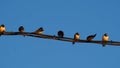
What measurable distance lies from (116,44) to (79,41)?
143cm

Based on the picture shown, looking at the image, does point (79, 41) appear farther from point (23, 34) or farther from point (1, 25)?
point (1, 25)

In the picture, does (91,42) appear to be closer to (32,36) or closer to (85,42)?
(85,42)

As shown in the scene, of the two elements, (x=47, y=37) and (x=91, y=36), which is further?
(x=91, y=36)

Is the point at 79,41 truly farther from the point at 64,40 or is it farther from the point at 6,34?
the point at 6,34

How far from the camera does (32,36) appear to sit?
16516mm

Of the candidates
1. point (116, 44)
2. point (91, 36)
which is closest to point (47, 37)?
point (116, 44)

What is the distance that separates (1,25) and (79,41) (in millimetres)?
7275

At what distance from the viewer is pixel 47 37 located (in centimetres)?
1675

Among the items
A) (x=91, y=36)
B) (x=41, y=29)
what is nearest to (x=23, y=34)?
(x=91, y=36)

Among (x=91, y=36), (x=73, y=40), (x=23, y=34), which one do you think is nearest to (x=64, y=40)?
(x=73, y=40)

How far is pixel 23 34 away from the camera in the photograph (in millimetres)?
16297

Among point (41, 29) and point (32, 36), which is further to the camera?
point (41, 29)

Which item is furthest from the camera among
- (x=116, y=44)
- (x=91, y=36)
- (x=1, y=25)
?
(x=1, y=25)

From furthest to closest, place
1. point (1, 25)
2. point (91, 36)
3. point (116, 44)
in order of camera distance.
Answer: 1. point (1, 25)
2. point (91, 36)
3. point (116, 44)
